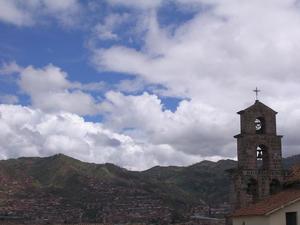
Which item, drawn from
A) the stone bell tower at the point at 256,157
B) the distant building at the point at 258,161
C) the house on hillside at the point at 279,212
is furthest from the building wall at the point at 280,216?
the stone bell tower at the point at 256,157

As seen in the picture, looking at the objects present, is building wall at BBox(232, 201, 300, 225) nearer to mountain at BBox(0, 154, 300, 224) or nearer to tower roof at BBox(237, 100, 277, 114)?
tower roof at BBox(237, 100, 277, 114)

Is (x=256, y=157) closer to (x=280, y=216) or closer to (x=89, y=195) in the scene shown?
(x=280, y=216)

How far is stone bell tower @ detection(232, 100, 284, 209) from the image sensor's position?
29.3 metres

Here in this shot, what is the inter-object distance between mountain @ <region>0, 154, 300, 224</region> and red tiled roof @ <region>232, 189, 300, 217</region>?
27.5 meters

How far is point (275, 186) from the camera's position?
29938 millimetres

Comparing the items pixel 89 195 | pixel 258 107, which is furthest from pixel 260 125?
pixel 89 195

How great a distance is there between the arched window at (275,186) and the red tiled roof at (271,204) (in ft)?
6.57

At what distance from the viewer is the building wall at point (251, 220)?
2506 centimetres

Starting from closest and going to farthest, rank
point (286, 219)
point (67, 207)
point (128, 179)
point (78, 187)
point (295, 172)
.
→ 1. point (286, 219)
2. point (295, 172)
3. point (67, 207)
4. point (78, 187)
5. point (128, 179)

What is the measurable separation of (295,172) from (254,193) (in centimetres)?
233

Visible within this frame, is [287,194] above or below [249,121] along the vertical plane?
below

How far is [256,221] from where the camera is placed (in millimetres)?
25656

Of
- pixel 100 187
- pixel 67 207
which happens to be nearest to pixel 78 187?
pixel 100 187

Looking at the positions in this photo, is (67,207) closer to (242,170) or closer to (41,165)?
(41,165)
